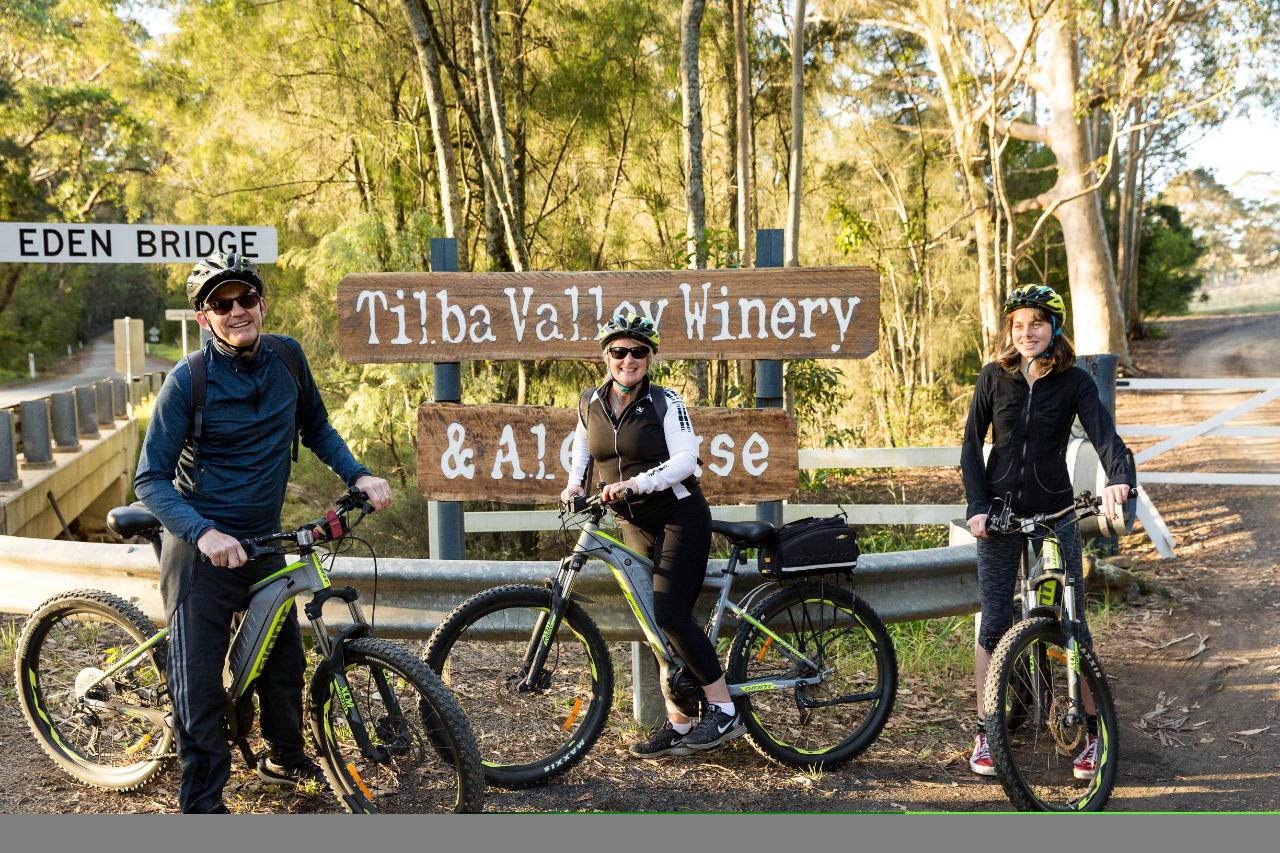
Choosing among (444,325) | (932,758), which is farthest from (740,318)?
(932,758)

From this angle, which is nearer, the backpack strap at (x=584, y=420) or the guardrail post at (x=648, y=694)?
the backpack strap at (x=584, y=420)

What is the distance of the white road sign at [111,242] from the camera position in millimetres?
6078

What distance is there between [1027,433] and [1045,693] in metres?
0.99

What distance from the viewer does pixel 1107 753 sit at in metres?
3.77

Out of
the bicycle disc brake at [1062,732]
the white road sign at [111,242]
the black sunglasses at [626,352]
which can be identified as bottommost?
the bicycle disc brake at [1062,732]

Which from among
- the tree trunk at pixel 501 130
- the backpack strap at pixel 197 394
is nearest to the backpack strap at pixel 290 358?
the backpack strap at pixel 197 394

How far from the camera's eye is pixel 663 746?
4.06 meters

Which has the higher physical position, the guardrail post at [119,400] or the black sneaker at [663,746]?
the guardrail post at [119,400]

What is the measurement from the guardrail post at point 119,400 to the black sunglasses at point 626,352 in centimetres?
1636

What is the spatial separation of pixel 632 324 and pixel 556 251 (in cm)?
1039

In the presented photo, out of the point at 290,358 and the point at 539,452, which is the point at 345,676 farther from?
the point at 539,452

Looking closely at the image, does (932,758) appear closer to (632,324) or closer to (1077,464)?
(632,324)

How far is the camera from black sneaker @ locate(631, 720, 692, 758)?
13.3ft

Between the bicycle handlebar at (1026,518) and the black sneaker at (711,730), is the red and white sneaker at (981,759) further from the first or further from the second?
the black sneaker at (711,730)
